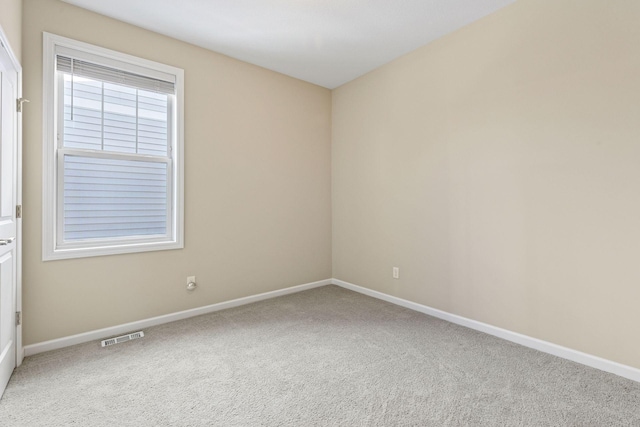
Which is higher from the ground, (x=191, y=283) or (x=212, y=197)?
(x=212, y=197)

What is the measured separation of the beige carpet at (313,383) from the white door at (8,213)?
0.78 ft

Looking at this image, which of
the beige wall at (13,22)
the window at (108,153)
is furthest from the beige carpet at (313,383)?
the beige wall at (13,22)

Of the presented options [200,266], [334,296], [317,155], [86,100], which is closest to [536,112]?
[317,155]

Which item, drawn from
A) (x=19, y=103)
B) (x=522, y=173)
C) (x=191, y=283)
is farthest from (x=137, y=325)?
(x=522, y=173)

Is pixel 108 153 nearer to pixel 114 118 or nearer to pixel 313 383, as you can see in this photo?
pixel 114 118

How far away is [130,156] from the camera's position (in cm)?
275

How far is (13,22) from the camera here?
2010 mm

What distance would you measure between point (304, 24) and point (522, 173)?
86.1 inches

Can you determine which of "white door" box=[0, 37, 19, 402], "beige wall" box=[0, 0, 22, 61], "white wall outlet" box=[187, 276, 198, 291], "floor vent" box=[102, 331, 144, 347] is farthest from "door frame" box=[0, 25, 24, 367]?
"white wall outlet" box=[187, 276, 198, 291]

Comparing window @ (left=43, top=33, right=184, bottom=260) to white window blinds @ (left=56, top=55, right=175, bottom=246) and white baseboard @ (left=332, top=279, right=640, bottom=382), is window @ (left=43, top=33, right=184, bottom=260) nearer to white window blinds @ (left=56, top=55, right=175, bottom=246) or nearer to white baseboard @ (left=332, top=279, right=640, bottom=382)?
white window blinds @ (left=56, top=55, right=175, bottom=246)

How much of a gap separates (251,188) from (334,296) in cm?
159

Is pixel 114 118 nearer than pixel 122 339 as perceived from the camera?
No

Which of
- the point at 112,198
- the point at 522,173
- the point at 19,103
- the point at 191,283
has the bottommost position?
the point at 191,283

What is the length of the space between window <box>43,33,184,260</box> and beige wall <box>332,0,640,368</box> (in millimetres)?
2202
